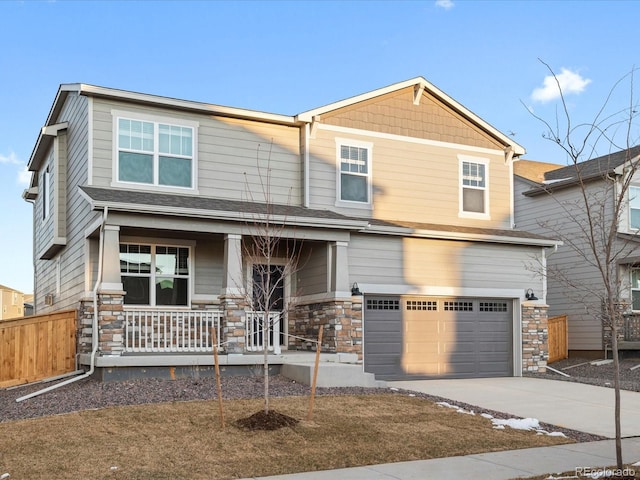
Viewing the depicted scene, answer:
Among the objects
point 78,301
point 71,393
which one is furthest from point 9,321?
point 71,393

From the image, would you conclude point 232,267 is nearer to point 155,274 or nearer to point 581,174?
point 155,274

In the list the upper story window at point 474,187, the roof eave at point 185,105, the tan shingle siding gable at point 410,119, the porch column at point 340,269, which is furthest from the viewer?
the upper story window at point 474,187

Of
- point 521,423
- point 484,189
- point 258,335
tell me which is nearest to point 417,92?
point 484,189

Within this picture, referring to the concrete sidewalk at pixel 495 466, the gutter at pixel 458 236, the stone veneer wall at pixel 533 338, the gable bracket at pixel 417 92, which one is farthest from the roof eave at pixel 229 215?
the concrete sidewalk at pixel 495 466

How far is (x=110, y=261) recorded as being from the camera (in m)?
13.1

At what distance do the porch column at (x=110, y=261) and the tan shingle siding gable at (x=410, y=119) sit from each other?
624 centimetres

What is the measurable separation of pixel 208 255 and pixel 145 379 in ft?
12.8

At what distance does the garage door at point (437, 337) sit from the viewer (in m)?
16.3

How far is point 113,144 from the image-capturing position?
15000 millimetres

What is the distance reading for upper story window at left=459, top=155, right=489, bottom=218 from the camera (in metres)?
18.7

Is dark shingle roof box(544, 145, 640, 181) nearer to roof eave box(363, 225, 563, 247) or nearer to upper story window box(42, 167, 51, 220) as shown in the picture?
roof eave box(363, 225, 563, 247)

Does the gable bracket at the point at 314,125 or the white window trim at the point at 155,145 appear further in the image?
the gable bracket at the point at 314,125

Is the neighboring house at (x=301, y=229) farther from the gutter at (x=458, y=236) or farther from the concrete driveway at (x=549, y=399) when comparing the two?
the concrete driveway at (x=549, y=399)

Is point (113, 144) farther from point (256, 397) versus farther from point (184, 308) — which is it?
point (256, 397)
